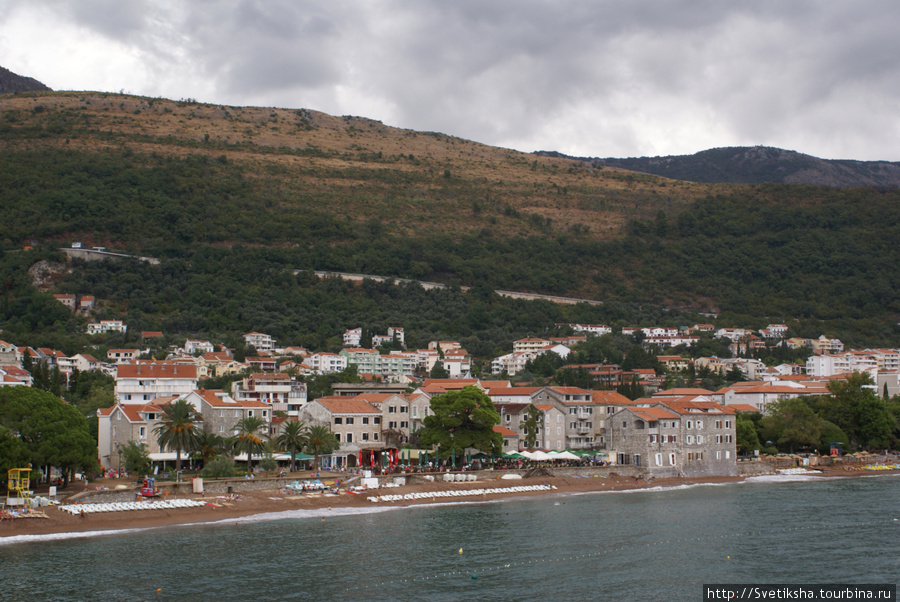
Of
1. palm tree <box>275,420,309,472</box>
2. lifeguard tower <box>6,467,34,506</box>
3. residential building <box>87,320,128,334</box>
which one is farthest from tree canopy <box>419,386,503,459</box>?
residential building <box>87,320,128,334</box>

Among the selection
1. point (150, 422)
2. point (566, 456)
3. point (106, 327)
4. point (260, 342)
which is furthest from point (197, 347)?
point (566, 456)

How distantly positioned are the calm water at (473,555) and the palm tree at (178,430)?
10.5 m

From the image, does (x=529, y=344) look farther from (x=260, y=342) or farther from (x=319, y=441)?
(x=319, y=441)

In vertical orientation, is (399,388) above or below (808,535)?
above

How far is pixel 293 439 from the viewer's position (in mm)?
66562

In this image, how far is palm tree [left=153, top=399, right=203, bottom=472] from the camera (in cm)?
6000

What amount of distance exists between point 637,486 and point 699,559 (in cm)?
2750

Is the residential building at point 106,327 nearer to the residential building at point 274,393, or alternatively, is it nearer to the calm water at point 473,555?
the residential building at point 274,393

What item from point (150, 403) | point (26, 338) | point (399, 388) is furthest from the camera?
point (26, 338)

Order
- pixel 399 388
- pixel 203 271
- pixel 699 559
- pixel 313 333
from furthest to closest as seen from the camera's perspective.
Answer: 1. pixel 203 271
2. pixel 313 333
3. pixel 399 388
4. pixel 699 559

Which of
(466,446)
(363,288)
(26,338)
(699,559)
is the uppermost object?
(363,288)

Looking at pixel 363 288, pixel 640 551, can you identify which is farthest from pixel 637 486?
pixel 363 288

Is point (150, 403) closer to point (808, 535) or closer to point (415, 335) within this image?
point (808, 535)

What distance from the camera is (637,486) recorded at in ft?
233
